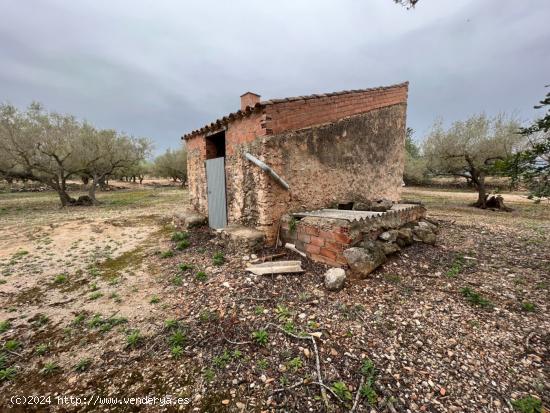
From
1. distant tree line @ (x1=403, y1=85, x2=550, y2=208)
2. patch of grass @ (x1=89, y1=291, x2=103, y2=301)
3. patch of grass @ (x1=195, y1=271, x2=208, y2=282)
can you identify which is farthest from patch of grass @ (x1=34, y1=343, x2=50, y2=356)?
distant tree line @ (x1=403, y1=85, x2=550, y2=208)

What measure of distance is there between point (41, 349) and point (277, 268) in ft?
11.2

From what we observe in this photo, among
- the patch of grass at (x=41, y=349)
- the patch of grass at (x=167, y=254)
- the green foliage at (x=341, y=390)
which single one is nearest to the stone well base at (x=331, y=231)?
the green foliage at (x=341, y=390)

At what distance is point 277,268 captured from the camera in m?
4.54

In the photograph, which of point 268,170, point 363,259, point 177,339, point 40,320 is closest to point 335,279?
point 363,259

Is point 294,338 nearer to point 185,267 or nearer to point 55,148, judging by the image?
point 185,267

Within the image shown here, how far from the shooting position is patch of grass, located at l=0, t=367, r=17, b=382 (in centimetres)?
261

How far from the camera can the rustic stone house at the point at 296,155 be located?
545cm

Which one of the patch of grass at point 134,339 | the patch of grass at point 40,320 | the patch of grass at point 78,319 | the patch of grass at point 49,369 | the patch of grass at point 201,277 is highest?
the patch of grass at point 201,277

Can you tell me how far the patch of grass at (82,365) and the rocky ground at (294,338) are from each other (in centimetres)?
3

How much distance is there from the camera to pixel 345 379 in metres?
2.46

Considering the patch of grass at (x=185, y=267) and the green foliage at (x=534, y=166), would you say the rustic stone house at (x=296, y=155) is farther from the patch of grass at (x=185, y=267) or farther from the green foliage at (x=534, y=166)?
the green foliage at (x=534, y=166)

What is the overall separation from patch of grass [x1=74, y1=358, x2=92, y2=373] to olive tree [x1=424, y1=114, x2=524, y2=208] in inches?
608

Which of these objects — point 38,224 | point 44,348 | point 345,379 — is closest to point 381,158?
point 345,379

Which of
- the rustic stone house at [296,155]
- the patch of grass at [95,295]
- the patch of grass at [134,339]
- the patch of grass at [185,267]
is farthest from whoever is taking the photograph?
the rustic stone house at [296,155]
